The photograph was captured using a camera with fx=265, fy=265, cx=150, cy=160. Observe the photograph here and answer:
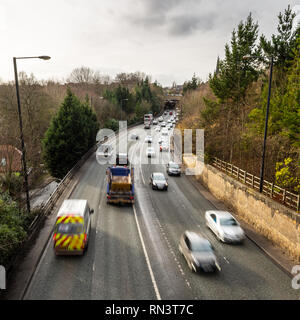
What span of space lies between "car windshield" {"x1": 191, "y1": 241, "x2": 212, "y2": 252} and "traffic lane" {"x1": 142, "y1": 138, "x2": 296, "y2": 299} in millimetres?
1312

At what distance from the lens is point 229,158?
29359mm

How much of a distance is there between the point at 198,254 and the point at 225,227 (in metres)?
4.29

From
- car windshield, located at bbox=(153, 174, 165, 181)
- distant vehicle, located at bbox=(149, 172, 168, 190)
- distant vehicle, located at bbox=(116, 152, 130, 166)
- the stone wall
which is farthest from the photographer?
distant vehicle, located at bbox=(116, 152, 130, 166)

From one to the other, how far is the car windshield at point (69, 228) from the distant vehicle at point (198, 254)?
5655 mm

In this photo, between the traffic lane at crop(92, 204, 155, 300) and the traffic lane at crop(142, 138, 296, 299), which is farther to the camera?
the traffic lane at crop(142, 138, 296, 299)

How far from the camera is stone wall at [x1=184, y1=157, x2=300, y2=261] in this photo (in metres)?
14.7

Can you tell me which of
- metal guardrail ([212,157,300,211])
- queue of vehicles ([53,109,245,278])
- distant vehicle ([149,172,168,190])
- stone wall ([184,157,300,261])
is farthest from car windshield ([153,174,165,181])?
queue of vehicles ([53,109,245,278])

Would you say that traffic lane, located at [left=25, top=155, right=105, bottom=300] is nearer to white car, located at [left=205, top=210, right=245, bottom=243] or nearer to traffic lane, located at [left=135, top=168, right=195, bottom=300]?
traffic lane, located at [left=135, top=168, right=195, bottom=300]

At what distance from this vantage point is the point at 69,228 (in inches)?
547

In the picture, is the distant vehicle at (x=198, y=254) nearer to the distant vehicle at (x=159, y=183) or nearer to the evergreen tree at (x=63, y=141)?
the distant vehicle at (x=159, y=183)

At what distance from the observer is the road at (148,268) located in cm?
1148

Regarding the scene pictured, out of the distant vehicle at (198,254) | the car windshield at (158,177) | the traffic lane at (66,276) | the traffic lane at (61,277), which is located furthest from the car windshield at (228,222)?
the car windshield at (158,177)

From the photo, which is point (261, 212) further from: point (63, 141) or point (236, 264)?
point (63, 141)

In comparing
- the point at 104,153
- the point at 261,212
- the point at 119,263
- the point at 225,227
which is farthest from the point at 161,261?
the point at 104,153
